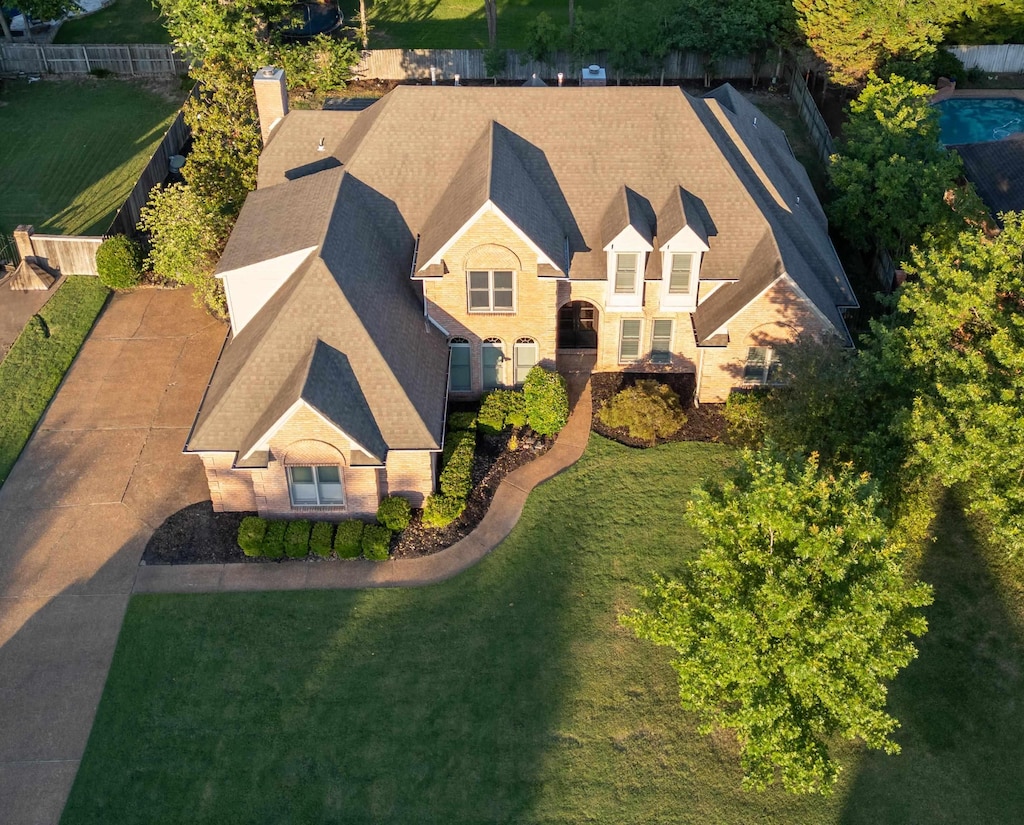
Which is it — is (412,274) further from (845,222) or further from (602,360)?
(845,222)

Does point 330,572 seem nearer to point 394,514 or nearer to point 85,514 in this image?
point 394,514

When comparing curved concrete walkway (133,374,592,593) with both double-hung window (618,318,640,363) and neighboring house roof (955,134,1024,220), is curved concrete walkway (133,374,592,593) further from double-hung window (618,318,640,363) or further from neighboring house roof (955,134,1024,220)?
neighboring house roof (955,134,1024,220)

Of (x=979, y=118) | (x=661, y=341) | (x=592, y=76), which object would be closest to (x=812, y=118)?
(x=979, y=118)

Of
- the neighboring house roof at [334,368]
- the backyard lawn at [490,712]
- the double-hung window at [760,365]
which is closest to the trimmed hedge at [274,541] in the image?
the backyard lawn at [490,712]

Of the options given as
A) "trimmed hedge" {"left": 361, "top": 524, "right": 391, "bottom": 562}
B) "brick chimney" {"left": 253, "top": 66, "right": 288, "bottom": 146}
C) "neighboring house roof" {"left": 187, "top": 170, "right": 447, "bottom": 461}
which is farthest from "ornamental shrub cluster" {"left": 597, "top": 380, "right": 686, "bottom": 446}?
"brick chimney" {"left": 253, "top": 66, "right": 288, "bottom": 146}

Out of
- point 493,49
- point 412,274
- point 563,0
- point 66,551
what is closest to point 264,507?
point 66,551

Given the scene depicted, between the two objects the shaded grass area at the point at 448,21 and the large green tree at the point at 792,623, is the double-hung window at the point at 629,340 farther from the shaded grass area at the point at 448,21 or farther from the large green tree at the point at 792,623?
the shaded grass area at the point at 448,21
